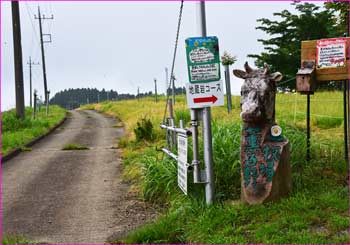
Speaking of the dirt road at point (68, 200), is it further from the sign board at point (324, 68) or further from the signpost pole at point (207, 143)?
the sign board at point (324, 68)

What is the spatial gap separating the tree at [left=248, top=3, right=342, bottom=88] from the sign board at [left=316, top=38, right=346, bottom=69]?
59.6ft

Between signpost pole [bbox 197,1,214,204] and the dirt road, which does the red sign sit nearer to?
signpost pole [bbox 197,1,214,204]

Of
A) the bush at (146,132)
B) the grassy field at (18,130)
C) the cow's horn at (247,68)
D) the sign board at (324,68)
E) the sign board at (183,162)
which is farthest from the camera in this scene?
the grassy field at (18,130)

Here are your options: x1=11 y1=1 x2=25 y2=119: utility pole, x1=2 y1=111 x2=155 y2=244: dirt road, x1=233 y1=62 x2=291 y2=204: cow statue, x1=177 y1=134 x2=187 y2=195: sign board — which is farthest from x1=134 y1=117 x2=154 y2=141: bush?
x1=11 y1=1 x2=25 y2=119: utility pole

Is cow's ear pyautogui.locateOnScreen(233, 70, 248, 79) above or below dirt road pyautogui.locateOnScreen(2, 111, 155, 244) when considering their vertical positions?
above

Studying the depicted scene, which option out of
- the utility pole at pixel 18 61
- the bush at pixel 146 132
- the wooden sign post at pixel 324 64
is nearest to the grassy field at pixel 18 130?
the utility pole at pixel 18 61

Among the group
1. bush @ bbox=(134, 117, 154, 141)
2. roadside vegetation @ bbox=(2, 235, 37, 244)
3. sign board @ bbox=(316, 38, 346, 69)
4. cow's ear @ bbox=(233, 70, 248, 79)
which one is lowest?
roadside vegetation @ bbox=(2, 235, 37, 244)

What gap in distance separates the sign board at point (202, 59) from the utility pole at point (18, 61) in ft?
52.0

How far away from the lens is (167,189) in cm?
633

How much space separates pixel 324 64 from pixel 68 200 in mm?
4052

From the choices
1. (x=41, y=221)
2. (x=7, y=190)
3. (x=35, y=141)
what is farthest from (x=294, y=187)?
(x=35, y=141)

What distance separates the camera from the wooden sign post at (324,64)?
5.95 metres

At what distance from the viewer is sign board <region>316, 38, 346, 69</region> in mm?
5953

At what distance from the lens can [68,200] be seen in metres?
7.06
